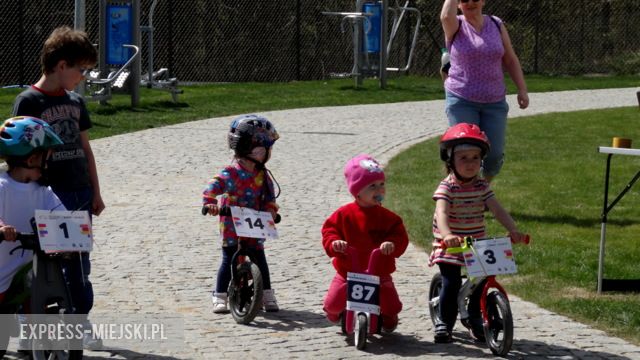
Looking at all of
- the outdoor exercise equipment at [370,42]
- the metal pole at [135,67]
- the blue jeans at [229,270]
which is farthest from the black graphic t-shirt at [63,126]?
the outdoor exercise equipment at [370,42]

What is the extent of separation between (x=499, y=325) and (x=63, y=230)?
228 cm

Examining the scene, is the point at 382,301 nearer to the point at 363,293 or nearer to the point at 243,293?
the point at 363,293

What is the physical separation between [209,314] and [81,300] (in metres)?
1.30

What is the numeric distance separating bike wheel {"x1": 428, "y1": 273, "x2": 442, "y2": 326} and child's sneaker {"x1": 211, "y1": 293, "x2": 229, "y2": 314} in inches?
48.4

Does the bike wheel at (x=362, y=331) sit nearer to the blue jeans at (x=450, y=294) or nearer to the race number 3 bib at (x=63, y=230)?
the blue jeans at (x=450, y=294)

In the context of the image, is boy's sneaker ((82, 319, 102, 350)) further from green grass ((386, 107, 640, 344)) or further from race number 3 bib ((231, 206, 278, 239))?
green grass ((386, 107, 640, 344))

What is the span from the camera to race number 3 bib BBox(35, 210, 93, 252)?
5.66 meters

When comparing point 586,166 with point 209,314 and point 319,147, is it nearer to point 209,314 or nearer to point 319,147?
point 319,147

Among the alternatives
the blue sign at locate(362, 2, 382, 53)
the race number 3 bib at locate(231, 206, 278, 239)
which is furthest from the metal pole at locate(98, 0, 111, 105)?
the race number 3 bib at locate(231, 206, 278, 239)

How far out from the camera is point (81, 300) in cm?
609

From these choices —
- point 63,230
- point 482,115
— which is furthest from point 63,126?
point 482,115

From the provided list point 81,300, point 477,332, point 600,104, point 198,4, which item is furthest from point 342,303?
point 198,4

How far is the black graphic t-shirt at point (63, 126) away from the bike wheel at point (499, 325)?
86.4 inches

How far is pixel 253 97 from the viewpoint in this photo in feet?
72.5
